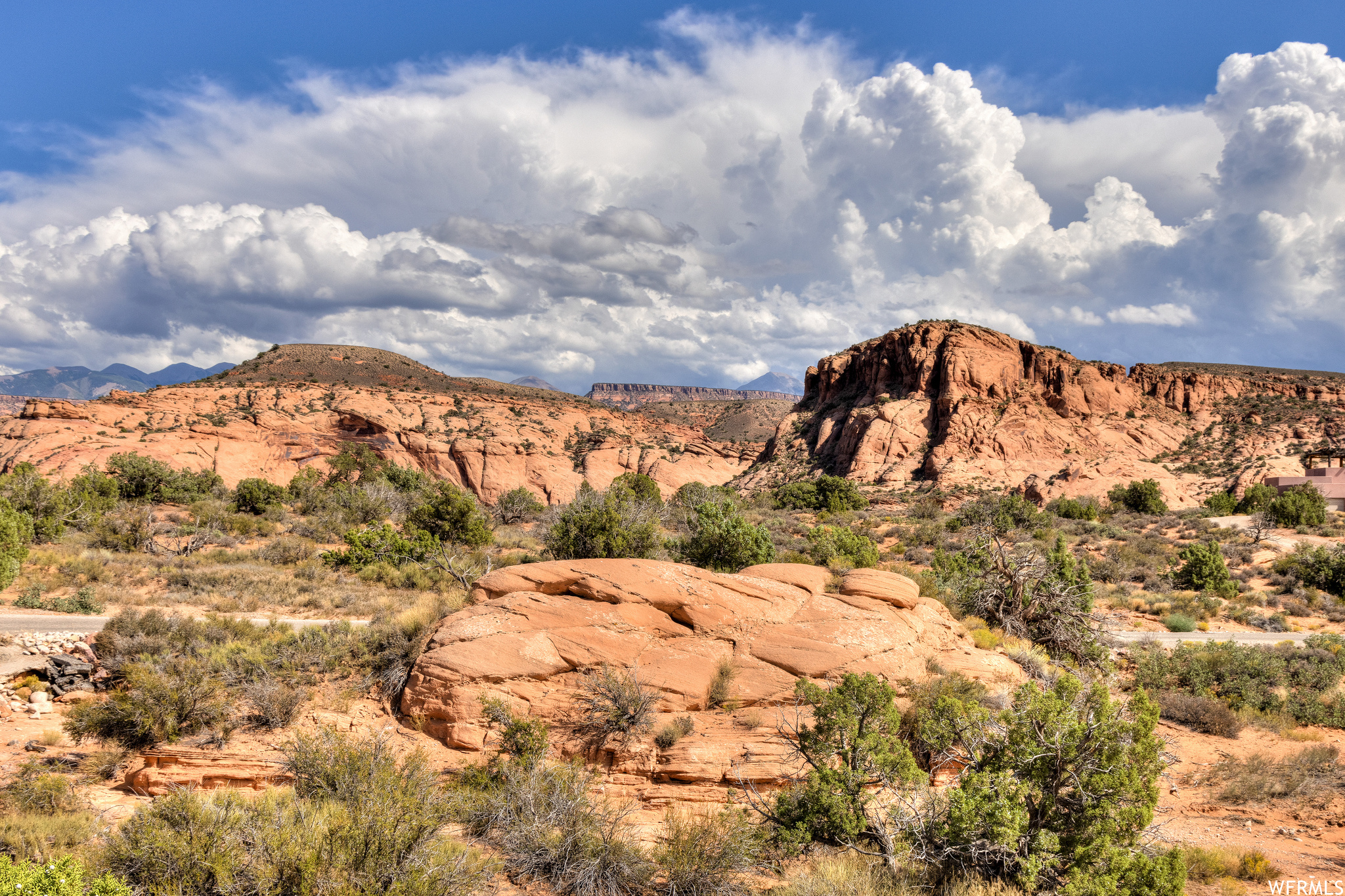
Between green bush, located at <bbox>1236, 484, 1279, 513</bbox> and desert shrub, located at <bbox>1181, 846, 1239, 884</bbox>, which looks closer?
desert shrub, located at <bbox>1181, 846, 1239, 884</bbox>

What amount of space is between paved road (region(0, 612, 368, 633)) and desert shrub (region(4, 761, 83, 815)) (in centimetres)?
490

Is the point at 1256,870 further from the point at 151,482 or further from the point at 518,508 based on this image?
the point at 151,482

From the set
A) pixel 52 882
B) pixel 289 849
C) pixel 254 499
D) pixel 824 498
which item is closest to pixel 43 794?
pixel 52 882

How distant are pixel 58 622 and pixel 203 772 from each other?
8690 mm

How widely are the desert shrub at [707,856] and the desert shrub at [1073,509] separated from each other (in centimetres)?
3648

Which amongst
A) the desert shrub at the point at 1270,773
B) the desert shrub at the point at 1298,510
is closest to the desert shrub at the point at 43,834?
the desert shrub at the point at 1270,773

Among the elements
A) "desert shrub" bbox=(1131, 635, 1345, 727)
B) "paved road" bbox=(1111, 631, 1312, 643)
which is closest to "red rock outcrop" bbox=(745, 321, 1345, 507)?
"paved road" bbox=(1111, 631, 1312, 643)

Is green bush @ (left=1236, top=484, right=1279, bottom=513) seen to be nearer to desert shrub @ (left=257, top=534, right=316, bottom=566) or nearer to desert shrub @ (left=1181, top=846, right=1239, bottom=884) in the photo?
desert shrub @ (left=1181, top=846, right=1239, bottom=884)

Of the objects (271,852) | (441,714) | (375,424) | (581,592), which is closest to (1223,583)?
(581,592)

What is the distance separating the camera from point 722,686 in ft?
29.5

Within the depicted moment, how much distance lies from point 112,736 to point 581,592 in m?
6.77

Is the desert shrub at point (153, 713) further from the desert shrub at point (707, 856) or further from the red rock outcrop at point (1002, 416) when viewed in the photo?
the red rock outcrop at point (1002, 416)

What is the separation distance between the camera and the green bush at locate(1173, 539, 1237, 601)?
19.7 m

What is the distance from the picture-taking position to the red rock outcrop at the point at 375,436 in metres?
38.8
